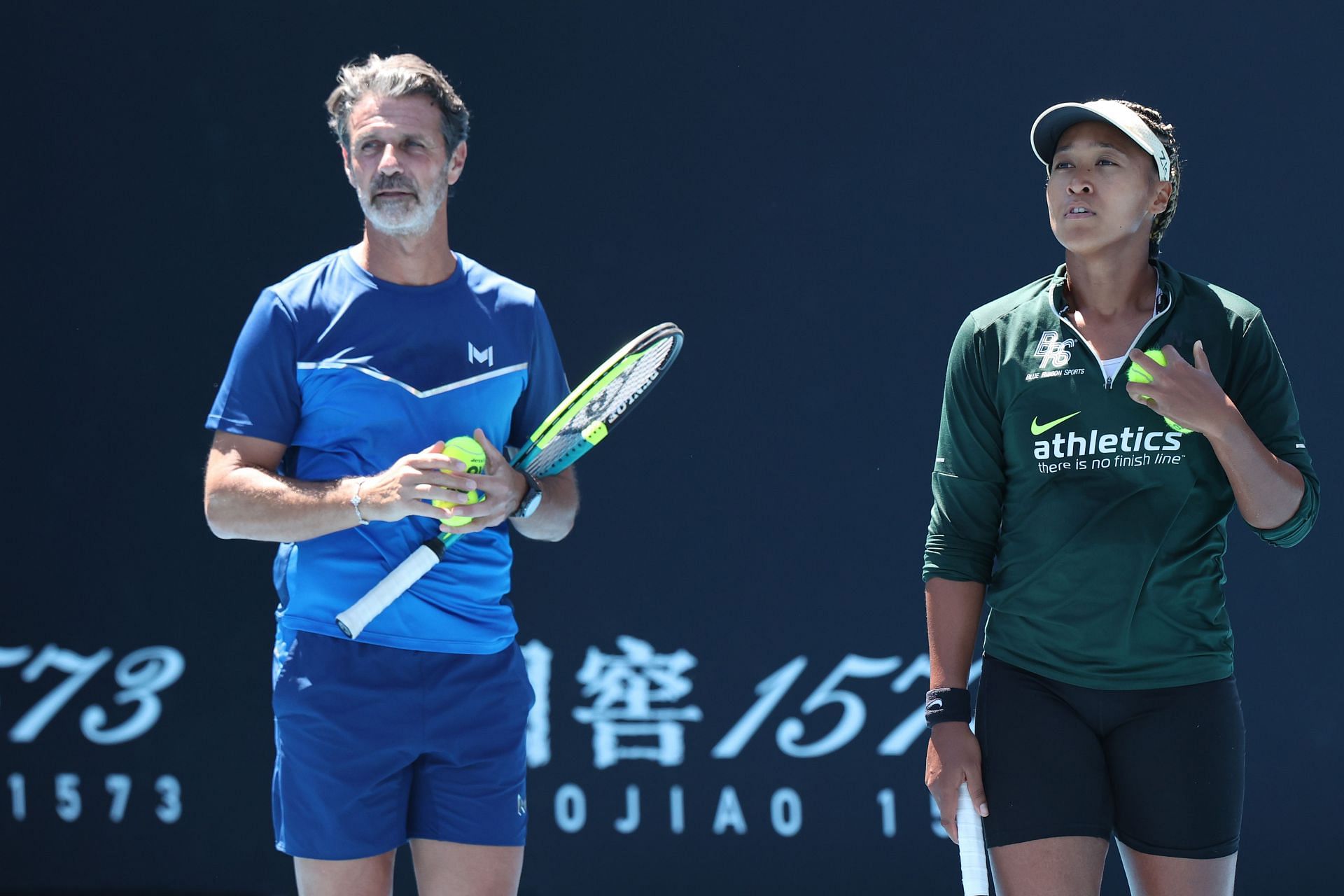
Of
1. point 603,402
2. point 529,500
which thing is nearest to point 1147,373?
point 603,402

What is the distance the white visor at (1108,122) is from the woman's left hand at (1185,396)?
0.37m

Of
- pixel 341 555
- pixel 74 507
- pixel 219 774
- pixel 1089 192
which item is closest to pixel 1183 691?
pixel 1089 192

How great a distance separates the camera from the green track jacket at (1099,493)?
226 cm

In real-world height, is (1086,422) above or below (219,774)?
above

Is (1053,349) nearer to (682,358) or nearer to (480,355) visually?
(480,355)

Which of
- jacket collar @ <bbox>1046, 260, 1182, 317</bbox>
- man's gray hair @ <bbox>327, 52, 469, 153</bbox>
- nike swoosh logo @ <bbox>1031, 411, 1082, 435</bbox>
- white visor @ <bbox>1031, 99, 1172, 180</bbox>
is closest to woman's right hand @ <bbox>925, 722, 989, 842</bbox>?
nike swoosh logo @ <bbox>1031, 411, 1082, 435</bbox>

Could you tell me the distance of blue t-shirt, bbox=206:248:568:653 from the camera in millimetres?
2529

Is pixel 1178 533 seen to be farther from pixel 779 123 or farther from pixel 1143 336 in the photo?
pixel 779 123

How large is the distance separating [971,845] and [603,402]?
952mm

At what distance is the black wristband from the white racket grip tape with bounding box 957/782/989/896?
0.10 metres

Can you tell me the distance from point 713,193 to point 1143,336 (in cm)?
191

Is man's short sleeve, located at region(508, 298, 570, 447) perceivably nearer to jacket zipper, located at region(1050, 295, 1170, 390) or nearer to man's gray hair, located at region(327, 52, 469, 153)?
man's gray hair, located at region(327, 52, 469, 153)

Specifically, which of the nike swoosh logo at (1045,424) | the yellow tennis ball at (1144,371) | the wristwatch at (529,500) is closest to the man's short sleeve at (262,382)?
the wristwatch at (529,500)

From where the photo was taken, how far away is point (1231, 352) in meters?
2.33
